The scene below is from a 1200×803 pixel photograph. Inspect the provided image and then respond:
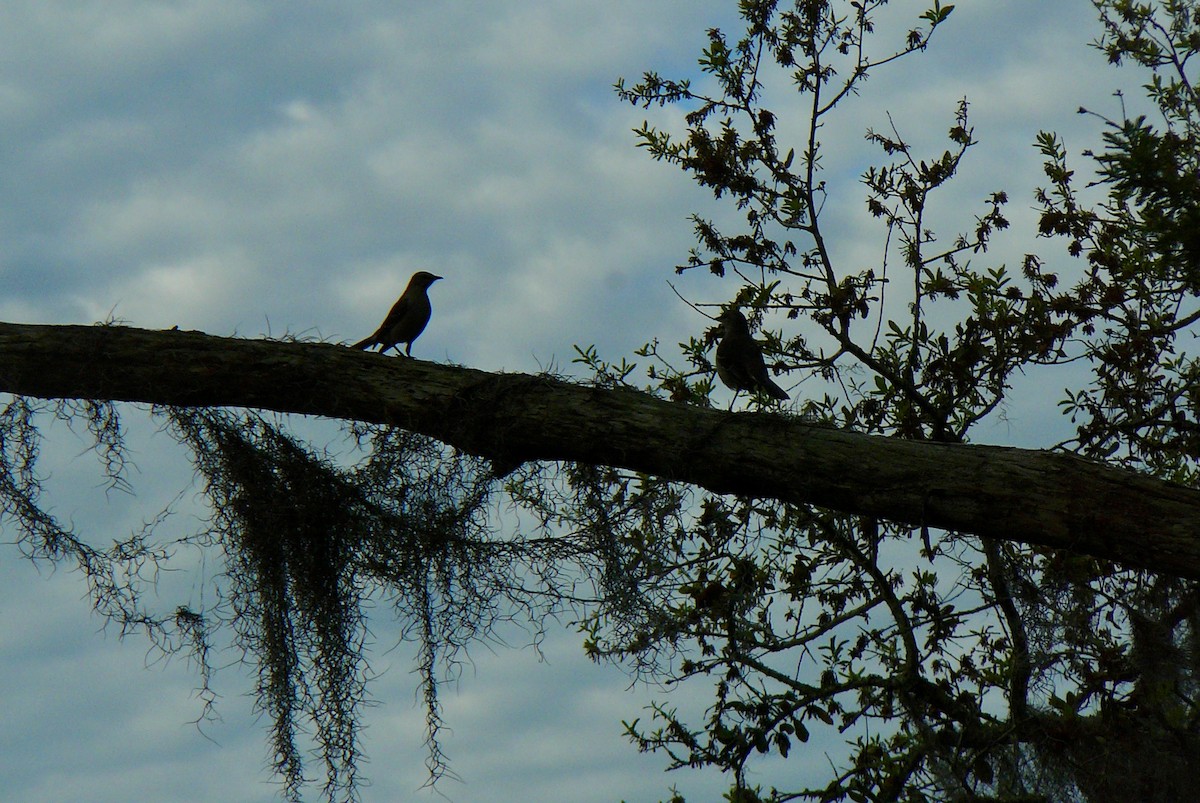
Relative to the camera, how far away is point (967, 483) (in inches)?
125

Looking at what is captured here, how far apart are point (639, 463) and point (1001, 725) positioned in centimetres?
236

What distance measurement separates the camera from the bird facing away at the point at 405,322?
5500 mm

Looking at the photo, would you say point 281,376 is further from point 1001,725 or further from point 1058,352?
point 1058,352

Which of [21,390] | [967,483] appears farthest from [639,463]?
[21,390]

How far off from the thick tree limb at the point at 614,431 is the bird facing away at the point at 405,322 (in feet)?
6.73

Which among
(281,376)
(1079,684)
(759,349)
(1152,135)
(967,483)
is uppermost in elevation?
(759,349)

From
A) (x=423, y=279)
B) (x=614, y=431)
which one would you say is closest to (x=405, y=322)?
(x=423, y=279)

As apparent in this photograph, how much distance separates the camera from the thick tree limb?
3.15 m

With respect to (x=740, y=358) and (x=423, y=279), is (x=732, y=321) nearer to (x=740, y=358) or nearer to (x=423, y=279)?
(x=740, y=358)

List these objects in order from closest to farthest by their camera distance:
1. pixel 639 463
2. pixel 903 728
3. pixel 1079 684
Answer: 1. pixel 639 463
2. pixel 1079 684
3. pixel 903 728

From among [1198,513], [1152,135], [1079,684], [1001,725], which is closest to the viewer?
[1152,135]

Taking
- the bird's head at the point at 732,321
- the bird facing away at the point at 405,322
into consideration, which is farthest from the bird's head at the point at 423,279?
the bird's head at the point at 732,321

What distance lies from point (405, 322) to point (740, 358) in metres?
1.69

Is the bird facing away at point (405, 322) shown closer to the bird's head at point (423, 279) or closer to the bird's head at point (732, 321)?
the bird's head at point (423, 279)
